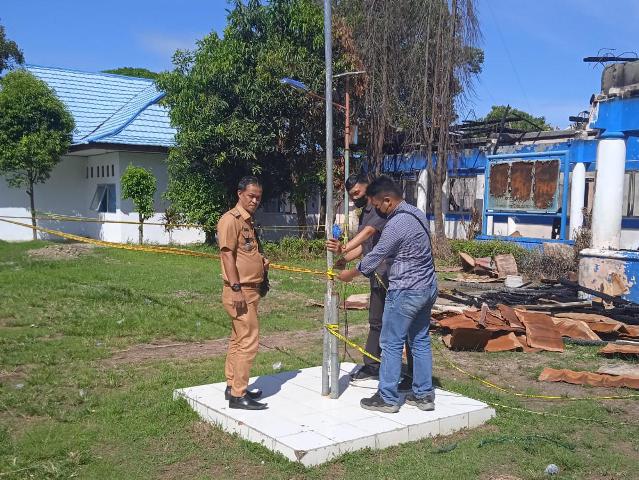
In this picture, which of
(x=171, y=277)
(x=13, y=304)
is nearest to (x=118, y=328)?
(x=13, y=304)

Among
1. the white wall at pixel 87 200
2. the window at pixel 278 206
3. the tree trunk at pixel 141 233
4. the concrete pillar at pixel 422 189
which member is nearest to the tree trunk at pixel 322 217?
the window at pixel 278 206

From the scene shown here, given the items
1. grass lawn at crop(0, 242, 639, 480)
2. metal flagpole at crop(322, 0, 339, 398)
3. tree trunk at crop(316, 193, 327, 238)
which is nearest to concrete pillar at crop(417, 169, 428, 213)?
tree trunk at crop(316, 193, 327, 238)

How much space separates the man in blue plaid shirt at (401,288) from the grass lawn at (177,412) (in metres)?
0.57

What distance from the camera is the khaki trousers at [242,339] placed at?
5.10 metres

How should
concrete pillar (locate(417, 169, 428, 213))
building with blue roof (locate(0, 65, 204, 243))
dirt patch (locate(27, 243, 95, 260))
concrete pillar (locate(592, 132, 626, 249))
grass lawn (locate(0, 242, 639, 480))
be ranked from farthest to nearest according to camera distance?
concrete pillar (locate(417, 169, 428, 213)), building with blue roof (locate(0, 65, 204, 243)), dirt patch (locate(27, 243, 95, 260)), concrete pillar (locate(592, 132, 626, 249)), grass lawn (locate(0, 242, 639, 480))

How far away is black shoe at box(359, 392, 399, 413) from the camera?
17.0ft

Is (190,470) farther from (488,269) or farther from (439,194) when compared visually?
(439,194)

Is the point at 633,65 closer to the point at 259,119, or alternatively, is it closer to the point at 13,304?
the point at 259,119

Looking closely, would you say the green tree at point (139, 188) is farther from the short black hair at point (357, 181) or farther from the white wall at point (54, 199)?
the short black hair at point (357, 181)

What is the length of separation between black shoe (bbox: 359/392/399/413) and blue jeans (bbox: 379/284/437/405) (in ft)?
0.13

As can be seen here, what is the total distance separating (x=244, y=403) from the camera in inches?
204

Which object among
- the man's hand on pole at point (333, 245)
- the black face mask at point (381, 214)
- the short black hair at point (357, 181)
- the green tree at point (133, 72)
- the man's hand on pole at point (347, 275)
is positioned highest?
the green tree at point (133, 72)

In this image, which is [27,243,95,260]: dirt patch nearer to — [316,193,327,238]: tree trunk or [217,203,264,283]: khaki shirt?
[316,193,327,238]: tree trunk

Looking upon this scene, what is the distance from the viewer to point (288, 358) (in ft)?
24.3
